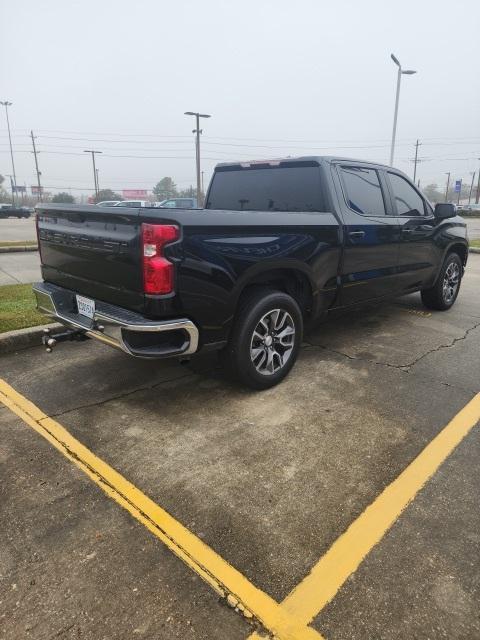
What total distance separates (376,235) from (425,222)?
1.22 m

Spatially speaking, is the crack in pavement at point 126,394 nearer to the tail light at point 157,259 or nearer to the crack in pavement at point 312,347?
the crack in pavement at point 312,347

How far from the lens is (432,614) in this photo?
1.82 meters

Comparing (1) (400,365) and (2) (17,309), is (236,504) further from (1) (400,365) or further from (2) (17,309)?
(2) (17,309)

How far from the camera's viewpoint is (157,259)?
2838 millimetres

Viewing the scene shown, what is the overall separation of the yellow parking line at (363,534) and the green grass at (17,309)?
3.82 metres

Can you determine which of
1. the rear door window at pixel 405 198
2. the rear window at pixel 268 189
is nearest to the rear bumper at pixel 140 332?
the rear window at pixel 268 189

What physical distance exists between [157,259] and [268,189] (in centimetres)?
206

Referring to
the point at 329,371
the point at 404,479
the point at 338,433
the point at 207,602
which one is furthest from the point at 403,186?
the point at 207,602

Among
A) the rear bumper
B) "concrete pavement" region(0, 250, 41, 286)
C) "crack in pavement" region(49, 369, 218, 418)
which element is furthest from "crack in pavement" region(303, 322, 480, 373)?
"concrete pavement" region(0, 250, 41, 286)

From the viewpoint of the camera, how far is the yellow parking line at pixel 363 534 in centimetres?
188

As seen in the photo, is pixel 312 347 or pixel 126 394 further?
pixel 312 347

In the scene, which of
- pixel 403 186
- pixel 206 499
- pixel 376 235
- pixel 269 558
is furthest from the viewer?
pixel 403 186

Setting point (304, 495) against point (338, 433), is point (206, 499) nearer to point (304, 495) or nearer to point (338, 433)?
point (304, 495)

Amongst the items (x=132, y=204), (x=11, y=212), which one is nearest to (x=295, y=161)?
(x=132, y=204)
